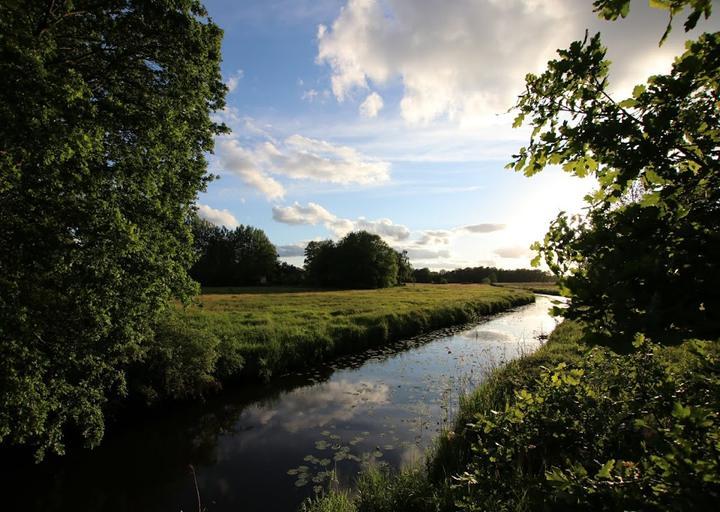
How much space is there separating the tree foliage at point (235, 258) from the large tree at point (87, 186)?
3067 inches

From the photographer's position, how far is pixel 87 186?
26.2 ft

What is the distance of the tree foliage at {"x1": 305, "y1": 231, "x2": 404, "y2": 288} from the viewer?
259ft

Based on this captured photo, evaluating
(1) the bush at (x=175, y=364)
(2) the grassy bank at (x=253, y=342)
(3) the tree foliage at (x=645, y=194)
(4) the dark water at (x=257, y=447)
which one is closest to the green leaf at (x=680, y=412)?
(3) the tree foliage at (x=645, y=194)

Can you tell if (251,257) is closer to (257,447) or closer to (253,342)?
(253,342)

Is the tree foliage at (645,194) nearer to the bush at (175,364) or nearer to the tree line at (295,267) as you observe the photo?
the bush at (175,364)

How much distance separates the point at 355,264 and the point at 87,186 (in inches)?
2853

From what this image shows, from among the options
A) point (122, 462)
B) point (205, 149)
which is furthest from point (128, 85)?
point (122, 462)

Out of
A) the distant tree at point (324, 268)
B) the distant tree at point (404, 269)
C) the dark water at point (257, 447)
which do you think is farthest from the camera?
the distant tree at point (404, 269)

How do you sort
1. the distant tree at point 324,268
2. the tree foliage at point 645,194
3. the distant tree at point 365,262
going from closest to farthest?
the tree foliage at point 645,194 < the distant tree at point 365,262 < the distant tree at point 324,268

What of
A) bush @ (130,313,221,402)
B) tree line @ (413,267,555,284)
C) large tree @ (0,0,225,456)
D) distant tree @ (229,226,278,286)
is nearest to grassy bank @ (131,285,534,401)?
bush @ (130,313,221,402)

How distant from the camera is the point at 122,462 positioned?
10164 mm

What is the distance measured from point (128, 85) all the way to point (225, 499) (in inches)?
422

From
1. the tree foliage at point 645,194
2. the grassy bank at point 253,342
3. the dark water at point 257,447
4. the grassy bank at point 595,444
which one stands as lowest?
the dark water at point 257,447

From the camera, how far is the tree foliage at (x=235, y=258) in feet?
289
